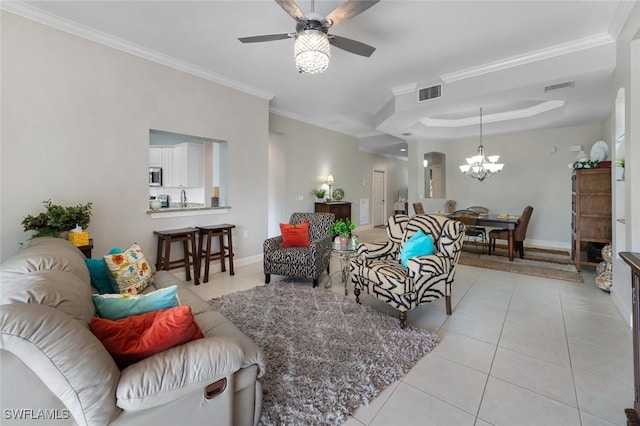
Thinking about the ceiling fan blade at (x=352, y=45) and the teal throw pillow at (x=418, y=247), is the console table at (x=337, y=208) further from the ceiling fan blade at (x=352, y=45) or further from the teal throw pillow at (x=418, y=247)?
the ceiling fan blade at (x=352, y=45)

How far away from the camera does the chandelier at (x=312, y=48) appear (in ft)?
7.00

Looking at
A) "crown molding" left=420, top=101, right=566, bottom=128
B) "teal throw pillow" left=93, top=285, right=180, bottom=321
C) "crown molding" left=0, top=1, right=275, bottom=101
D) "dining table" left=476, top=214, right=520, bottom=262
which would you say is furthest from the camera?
"crown molding" left=420, top=101, right=566, bottom=128

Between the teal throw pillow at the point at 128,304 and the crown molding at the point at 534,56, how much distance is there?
4.40m

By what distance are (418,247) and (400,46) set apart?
2.34 m

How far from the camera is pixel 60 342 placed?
0.86 metres

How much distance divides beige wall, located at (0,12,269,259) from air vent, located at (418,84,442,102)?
3.04 meters

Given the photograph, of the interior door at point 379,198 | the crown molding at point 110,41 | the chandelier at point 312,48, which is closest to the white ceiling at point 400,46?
the crown molding at point 110,41

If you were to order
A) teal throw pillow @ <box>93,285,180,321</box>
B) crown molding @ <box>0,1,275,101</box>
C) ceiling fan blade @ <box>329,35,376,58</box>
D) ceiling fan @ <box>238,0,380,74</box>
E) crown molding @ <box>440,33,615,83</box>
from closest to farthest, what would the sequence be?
teal throw pillow @ <box>93,285,180,321</box> < ceiling fan @ <box>238,0,380,74</box> < ceiling fan blade @ <box>329,35,376,58</box> < crown molding @ <box>0,1,275,101</box> < crown molding @ <box>440,33,615,83</box>

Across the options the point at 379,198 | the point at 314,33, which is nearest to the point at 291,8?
the point at 314,33

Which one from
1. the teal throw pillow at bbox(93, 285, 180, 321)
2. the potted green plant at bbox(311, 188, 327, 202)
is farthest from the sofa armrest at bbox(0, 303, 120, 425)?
the potted green plant at bbox(311, 188, 327, 202)

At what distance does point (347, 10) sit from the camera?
2.01m

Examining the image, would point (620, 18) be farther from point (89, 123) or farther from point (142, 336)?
point (89, 123)

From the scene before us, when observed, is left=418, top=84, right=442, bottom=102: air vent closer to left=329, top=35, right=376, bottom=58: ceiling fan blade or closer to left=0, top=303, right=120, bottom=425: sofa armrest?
left=329, top=35, right=376, bottom=58: ceiling fan blade

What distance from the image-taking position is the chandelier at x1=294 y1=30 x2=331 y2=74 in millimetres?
2133
